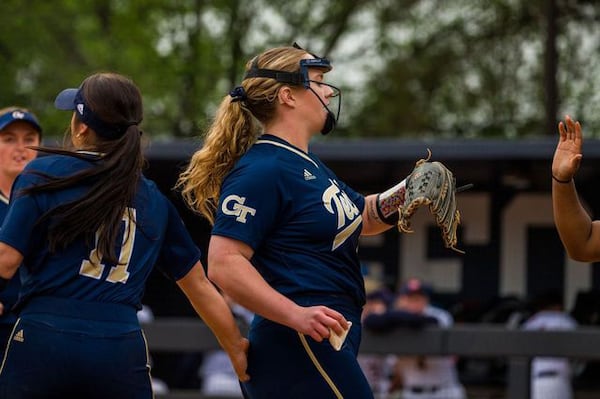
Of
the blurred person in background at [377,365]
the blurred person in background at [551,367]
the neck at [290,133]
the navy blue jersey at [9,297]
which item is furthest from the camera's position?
the blurred person in background at [377,365]

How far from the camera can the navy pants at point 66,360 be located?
3924 mm

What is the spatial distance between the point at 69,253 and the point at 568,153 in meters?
1.87

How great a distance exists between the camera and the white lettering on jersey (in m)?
4.24

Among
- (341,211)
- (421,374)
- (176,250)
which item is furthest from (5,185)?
(421,374)

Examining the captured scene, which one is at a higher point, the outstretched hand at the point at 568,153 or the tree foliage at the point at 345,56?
the tree foliage at the point at 345,56

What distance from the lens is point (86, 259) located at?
4.04 meters

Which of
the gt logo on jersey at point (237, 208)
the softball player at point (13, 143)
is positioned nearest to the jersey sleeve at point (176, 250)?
→ the gt logo on jersey at point (237, 208)

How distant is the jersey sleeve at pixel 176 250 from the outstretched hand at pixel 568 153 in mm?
1412

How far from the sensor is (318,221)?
4180mm

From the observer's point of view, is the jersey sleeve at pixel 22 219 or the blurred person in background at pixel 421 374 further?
the blurred person in background at pixel 421 374

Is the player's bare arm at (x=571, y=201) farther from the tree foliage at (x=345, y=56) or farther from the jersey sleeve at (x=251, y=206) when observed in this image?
the tree foliage at (x=345, y=56)

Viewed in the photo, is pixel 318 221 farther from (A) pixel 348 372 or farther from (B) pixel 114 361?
(B) pixel 114 361

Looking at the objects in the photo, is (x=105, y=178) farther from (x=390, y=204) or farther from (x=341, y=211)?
(x=390, y=204)

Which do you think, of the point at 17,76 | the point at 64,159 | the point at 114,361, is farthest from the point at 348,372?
the point at 17,76
